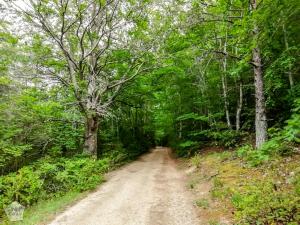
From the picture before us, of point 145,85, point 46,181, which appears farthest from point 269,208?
point 145,85

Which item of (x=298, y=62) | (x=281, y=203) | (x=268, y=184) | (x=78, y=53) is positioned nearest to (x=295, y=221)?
(x=281, y=203)

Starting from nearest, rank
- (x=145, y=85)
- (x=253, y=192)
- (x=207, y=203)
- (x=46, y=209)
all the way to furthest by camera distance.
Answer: (x=253, y=192)
(x=207, y=203)
(x=46, y=209)
(x=145, y=85)

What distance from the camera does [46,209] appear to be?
8.82m

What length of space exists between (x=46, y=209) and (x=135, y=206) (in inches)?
118

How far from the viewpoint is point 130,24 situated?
16.8 m

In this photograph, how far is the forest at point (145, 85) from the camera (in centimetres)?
982

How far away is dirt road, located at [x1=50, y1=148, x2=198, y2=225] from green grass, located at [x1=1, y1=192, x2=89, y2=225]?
1.21 feet

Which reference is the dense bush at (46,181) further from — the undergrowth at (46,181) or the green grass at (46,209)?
the green grass at (46,209)

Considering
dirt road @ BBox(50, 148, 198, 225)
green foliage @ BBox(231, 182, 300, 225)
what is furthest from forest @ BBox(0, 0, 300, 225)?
dirt road @ BBox(50, 148, 198, 225)

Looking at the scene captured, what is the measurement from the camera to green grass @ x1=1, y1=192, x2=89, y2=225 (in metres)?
7.81

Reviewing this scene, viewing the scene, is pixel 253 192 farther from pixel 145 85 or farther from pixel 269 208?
pixel 145 85

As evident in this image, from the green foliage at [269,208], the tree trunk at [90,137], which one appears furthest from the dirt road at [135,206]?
the tree trunk at [90,137]

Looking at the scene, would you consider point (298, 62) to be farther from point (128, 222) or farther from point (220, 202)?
point (128, 222)

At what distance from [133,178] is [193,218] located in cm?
681
